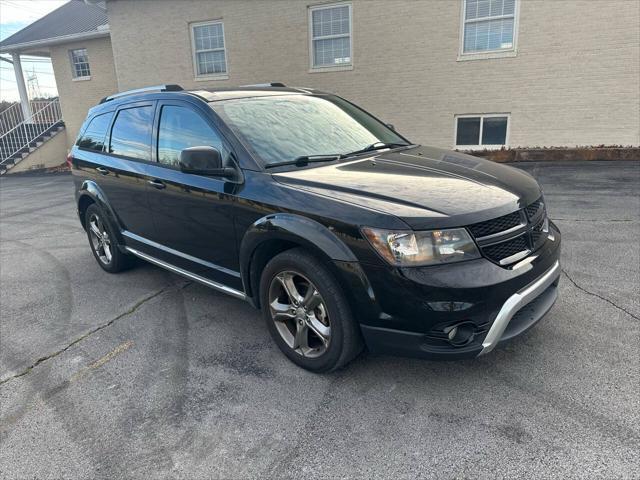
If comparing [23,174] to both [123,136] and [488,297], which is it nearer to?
[123,136]

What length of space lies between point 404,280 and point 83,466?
1.92 m

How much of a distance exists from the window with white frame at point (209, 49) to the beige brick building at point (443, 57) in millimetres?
29

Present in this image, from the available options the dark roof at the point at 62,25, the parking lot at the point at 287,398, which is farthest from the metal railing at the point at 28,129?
the parking lot at the point at 287,398

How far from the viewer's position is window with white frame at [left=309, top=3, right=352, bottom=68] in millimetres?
11688

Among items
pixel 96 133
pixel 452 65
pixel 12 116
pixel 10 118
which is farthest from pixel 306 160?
pixel 12 116

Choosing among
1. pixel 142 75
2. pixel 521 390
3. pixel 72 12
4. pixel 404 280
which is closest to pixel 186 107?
pixel 404 280

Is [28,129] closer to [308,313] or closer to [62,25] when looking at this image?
[62,25]

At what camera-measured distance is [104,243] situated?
526 centimetres

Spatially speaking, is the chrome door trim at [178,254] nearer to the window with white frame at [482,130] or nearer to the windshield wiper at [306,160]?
the windshield wiper at [306,160]

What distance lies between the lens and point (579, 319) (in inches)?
138

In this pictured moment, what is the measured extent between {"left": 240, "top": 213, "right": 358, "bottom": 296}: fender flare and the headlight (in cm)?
21

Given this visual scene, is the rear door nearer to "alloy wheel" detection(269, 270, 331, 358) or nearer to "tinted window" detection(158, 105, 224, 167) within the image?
"tinted window" detection(158, 105, 224, 167)

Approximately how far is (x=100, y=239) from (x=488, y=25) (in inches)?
367

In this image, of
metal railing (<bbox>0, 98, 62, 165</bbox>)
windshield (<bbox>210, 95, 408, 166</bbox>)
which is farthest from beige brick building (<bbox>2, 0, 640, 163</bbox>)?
windshield (<bbox>210, 95, 408, 166</bbox>)
